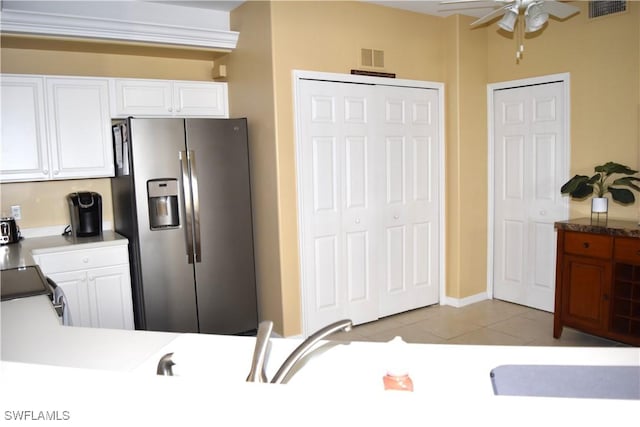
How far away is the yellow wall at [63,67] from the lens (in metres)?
3.72

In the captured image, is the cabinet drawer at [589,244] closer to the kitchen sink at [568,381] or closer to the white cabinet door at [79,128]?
the kitchen sink at [568,381]

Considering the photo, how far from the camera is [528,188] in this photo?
180 inches

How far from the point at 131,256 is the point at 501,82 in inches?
141

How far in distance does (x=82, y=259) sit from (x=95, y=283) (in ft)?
0.64

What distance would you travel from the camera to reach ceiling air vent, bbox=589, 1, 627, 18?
149 inches

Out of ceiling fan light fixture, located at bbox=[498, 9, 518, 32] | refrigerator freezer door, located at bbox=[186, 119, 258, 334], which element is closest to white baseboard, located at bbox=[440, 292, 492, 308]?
refrigerator freezer door, located at bbox=[186, 119, 258, 334]

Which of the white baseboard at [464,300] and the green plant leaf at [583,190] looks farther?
the white baseboard at [464,300]

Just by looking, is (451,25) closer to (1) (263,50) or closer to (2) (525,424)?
(1) (263,50)

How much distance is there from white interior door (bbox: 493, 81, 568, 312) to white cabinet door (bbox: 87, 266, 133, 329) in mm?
3377

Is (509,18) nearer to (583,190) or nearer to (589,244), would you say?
(583,190)

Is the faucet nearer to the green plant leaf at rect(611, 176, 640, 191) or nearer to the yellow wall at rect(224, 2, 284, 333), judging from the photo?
the yellow wall at rect(224, 2, 284, 333)

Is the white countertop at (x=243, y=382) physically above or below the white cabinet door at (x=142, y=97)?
below

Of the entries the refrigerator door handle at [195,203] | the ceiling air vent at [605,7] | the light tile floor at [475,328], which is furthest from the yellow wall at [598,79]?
the refrigerator door handle at [195,203]

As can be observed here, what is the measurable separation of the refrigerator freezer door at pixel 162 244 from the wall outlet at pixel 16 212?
1.01 m
